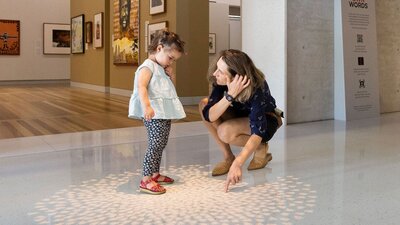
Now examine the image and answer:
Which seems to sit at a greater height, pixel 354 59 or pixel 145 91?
pixel 354 59

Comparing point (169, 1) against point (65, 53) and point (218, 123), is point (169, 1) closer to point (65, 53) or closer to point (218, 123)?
point (218, 123)

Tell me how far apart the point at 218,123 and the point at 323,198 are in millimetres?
1033

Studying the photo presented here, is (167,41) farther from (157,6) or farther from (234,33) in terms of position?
(234,33)

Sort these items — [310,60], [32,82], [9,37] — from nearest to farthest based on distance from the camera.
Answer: [310,60], [9,37], [32,82]

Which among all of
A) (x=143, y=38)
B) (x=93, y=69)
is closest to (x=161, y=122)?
(x=143, y=38)

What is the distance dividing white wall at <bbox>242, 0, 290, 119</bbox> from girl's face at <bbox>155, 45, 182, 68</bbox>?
12.0 feet

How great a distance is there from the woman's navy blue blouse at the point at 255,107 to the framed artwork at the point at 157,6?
274 inches

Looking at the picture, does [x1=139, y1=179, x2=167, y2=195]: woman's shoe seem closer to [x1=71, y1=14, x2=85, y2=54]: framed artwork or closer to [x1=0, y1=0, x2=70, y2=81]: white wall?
[x1=71, y1=14, x2=85, y2=54]: framed artwork

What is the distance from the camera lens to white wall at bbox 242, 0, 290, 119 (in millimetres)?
6594

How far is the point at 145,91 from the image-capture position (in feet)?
9.84

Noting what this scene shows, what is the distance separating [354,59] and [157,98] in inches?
199

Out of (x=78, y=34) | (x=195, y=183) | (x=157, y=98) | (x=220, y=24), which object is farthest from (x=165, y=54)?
(x=78, y=34)

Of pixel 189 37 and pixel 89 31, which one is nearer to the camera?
pixel 189 37

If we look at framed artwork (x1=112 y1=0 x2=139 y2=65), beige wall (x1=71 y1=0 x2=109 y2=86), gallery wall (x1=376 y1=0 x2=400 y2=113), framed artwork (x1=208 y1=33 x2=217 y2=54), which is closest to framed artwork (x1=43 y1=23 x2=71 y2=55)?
beige wall (x1=71 y1=0 x2=109 y2=86)
